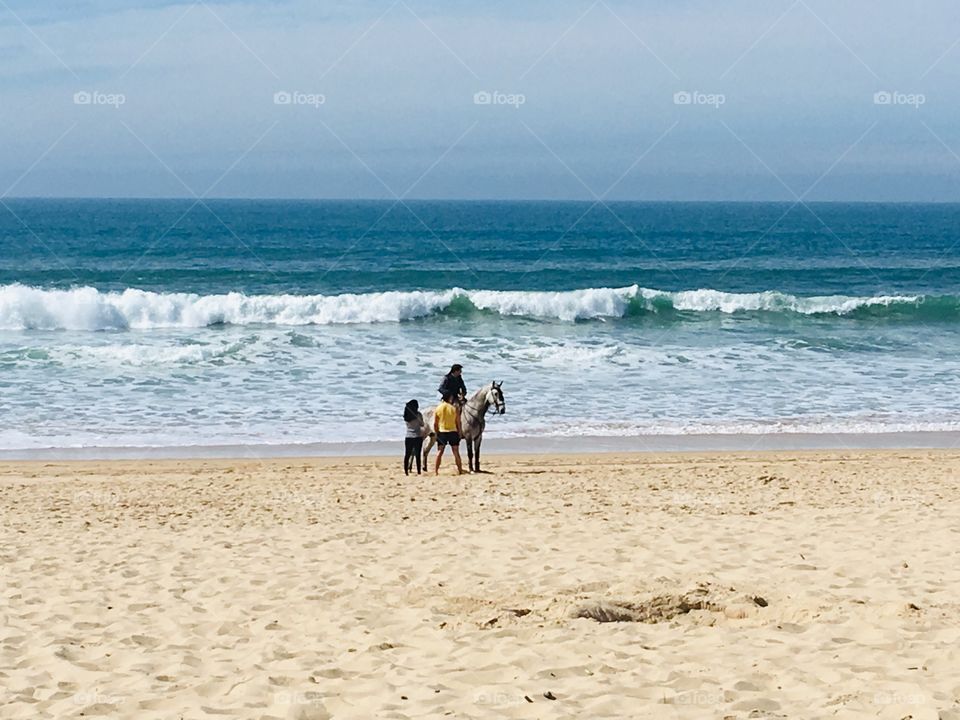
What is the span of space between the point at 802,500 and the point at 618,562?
4201mm

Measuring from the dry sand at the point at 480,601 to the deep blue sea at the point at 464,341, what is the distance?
542cm

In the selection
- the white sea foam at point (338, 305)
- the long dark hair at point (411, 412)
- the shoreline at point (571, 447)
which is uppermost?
the white sea foam at point (338, 305)

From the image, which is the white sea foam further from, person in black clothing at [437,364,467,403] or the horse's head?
the horse's head

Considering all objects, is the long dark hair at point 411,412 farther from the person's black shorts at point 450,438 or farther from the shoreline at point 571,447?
the shoreline at point 571,447

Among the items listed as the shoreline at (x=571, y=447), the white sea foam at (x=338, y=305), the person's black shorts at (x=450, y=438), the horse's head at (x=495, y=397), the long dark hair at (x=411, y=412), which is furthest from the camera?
the white sea foam at (x=338, y=305)

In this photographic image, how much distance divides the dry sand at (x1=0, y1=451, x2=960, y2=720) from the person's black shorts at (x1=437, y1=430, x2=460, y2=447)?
63.5 inches

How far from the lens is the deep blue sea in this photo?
60.4 ft

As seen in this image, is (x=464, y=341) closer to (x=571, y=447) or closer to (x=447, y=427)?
(x=571, y=447)

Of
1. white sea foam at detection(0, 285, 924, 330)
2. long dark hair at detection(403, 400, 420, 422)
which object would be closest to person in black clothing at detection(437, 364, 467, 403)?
long dark hair at detection(403, 400, 420, 422)

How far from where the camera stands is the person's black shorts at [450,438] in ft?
47.1

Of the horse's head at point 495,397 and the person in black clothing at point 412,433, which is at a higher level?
the horse's head at point 495,397

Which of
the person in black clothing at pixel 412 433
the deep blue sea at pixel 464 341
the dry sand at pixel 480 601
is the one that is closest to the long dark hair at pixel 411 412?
the person in black clothing at pixel 412 433

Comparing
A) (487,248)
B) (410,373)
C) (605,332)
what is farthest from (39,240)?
Result: (410,373)

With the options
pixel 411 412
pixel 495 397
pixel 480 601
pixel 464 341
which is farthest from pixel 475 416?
pixel 464 341
